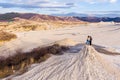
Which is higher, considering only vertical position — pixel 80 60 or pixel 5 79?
pixel 80 60

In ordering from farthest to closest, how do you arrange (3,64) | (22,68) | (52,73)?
(3,64), (22,68), (52,73)

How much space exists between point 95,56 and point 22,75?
3811 mm

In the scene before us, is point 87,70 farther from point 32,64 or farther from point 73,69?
point 32,64

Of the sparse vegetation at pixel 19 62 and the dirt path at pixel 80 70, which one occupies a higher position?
the dirt path at pixel 80 70

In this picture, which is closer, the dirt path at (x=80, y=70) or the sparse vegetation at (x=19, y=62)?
the dirt path at (x=80, y=70)

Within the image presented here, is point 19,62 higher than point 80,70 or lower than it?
lower

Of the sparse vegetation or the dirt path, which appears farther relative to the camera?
the sparse vegetation

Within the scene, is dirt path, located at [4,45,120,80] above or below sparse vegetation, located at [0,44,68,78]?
above

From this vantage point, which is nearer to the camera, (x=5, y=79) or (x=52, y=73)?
(x=52, y=73)

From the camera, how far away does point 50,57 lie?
20.3 m

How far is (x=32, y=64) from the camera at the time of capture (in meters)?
19.2

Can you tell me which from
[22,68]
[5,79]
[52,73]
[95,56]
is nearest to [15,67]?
[22,68]

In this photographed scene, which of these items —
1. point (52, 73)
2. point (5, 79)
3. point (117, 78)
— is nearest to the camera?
point (117, 78)

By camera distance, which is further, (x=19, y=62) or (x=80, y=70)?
(x=19, y=62)
